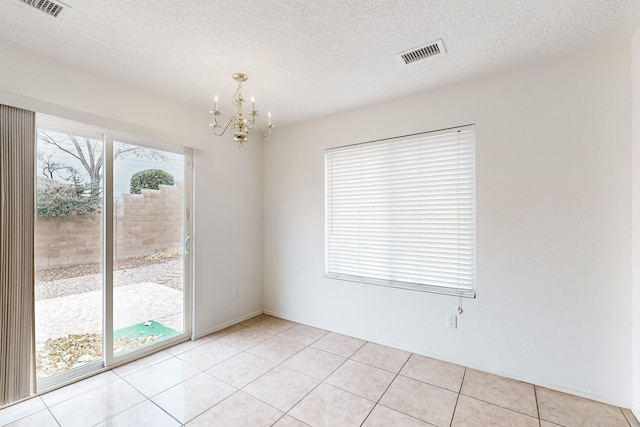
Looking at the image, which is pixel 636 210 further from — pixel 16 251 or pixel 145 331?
pixel 16 251

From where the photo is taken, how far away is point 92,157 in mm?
2543

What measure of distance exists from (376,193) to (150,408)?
278 cm

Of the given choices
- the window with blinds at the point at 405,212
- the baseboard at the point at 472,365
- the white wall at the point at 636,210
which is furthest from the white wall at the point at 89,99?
the white wall at the point at 636,210

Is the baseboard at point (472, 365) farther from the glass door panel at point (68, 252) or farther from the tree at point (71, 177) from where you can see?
the tree at point (71, 177)

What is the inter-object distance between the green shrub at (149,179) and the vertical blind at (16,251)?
2.50 ft

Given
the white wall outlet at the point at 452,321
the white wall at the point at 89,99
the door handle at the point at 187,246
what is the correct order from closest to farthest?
the white wall at the point at 89,99, the white wall outlet at the point at 452,321, the door handle at the point at 187,246

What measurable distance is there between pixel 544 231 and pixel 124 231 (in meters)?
Result: 3.80

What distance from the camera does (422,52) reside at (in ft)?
7.25

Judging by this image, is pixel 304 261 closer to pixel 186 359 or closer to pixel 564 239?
pixel 186 359

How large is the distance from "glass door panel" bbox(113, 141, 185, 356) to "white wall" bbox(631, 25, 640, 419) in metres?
3.99

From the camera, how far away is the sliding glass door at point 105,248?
2.30m

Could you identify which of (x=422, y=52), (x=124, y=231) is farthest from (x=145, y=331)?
(x=422, y=52)

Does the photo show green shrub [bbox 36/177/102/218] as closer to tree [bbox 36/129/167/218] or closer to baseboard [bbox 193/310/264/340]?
tree [bbox 36/129/167/218]

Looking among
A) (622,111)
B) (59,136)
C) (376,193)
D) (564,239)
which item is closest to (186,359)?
(59,136)
